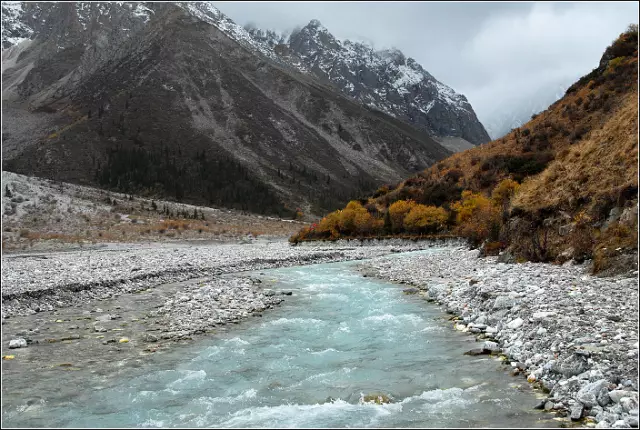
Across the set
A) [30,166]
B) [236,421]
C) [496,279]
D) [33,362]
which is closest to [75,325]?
[33,362]

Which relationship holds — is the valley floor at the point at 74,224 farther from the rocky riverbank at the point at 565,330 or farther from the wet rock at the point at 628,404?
the wet rock at the point at 628,404

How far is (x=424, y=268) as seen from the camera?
29.0m

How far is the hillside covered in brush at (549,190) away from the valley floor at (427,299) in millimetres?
2147

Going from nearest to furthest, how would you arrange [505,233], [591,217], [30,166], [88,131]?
[591,217], [505,233], [30,166], [88,131]

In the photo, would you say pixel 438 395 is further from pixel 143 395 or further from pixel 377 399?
pixel 143 395

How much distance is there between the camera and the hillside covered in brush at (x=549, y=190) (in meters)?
19.1

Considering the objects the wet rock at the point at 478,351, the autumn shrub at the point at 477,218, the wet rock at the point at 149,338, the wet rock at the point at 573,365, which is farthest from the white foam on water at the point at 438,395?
the autumn shrub at the point at 477,218

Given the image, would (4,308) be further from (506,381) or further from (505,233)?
(505,233)

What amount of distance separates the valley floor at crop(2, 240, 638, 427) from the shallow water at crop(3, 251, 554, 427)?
31.5 inches

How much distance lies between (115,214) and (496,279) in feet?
238

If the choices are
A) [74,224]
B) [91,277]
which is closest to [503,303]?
[91,277]

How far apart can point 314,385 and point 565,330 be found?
18.6ft

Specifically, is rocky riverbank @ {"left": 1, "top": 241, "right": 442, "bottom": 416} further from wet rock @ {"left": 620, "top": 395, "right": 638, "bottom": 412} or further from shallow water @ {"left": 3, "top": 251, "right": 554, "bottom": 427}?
wet rock @ {"left": 620, "top": 395, "right": 638, "bottom": 412}

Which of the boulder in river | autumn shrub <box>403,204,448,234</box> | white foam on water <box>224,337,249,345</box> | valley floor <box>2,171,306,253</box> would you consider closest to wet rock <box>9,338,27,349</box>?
white foam on water <box>224,337,249,345</box>
